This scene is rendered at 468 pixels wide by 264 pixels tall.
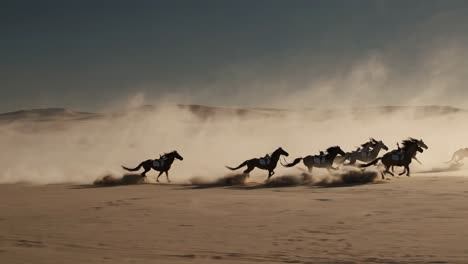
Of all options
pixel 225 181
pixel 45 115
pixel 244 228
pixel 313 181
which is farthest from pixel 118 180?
pixel 45 115

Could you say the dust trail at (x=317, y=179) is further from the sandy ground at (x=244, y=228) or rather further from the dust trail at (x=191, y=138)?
the sandy ground at (x=244, y=228)

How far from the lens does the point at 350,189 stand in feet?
57.4

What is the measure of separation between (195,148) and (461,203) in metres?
47.1

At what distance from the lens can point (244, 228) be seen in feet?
32.9

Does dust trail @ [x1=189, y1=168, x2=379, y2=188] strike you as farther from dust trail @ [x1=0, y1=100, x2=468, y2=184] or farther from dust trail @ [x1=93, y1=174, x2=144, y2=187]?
dust trail @ [x1=93, y1=174, x2=144, y2=187]

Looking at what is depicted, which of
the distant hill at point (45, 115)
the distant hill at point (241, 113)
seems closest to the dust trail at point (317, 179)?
the distant hill at point (241, 113)

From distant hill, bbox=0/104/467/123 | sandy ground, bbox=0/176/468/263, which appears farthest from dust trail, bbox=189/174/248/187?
distant hill, bbox=0/104/467/123

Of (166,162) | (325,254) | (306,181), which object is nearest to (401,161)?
(306,181)

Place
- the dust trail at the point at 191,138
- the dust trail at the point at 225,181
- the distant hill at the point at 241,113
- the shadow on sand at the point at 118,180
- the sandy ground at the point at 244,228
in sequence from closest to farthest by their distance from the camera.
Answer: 1. the sandy ground at the point at 244,228
2. the dust trail at the point at 225,181
3. the shadow on sand at the point at 118,180
4. the dust trail at the point at 191,138
5. the distant hill at the point at 241,113

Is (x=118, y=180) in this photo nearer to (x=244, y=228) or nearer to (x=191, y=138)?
(x=244, y=228)

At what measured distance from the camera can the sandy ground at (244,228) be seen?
7.48 m

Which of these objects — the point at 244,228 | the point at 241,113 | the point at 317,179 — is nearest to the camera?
the point at 244,228

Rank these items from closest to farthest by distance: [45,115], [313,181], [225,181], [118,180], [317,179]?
[313,181] → [317,179] → [225,181] → [118,180] → [45,115]

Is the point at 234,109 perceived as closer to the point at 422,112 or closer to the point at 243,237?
the point at 422,112
